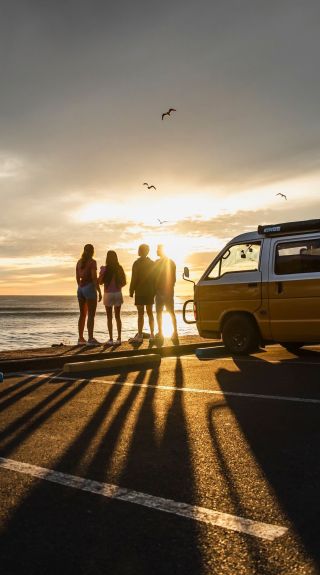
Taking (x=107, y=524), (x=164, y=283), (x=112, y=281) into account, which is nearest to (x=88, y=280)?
(x=112, y=281)

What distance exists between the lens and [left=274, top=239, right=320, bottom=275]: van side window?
942 centimetres

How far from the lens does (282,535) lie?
280cm

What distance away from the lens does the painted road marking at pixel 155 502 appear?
288 centimetres

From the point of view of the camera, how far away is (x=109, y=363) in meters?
9.17

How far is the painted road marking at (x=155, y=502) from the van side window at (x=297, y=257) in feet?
21.5

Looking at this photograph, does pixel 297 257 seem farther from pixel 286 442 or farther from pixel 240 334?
pixel 286 442

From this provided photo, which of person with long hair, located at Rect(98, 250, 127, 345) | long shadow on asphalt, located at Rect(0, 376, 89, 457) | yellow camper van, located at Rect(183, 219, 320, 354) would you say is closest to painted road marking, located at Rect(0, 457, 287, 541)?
long shadow on asphalt, located at Rect(0, 376, 89, 457)

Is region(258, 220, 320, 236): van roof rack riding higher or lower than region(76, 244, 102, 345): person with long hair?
higher

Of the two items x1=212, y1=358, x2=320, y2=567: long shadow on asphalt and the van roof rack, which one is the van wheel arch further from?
x1=212, y1=358, x2=320, y2=567: long shadow on asphalt

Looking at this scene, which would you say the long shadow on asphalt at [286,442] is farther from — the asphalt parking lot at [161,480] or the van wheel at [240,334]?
the van wheel at [240,334]

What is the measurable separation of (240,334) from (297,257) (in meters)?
1.75

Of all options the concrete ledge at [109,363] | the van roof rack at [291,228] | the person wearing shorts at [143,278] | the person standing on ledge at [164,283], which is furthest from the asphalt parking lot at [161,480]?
the person wearing shorts at [143,278]

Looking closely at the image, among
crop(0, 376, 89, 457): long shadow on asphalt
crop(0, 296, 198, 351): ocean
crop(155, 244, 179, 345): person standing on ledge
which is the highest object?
crop(155, 244, 179, 345): person standing on ledge

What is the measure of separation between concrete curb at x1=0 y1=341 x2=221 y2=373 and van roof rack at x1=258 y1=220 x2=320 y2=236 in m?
2.92
